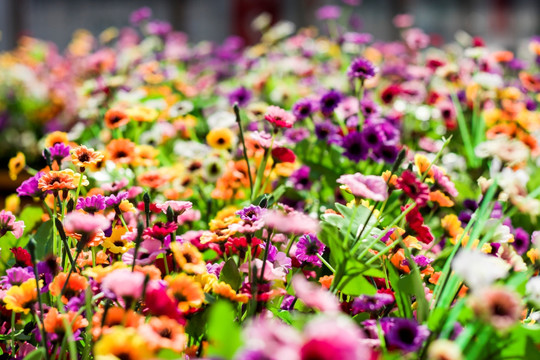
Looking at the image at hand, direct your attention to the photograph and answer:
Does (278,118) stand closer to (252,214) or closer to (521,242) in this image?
(252,214)

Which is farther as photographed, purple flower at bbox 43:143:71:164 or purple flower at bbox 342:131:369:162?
purple flower at bbox 342:131:369:162

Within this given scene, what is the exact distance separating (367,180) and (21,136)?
102 inches

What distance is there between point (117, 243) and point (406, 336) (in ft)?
1.22

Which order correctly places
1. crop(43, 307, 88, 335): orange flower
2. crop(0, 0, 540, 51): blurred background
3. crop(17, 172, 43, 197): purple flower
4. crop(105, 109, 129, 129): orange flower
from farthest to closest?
crop(0, 0, 540, 51): blurred background → crop(105, 109, 129, 129): orange flower → crop(17, 172, 43, 197): purple flower → crop(43, 307, 88, 335): orange flower

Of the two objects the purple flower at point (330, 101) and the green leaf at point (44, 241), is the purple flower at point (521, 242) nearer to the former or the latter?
the purple flower at point (330, 101)

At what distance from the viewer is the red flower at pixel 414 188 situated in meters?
0.58

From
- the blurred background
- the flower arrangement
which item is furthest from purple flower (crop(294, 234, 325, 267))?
the blurred background

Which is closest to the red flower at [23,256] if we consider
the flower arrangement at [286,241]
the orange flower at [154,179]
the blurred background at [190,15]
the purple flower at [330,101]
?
the flower arrangement at [286,241]

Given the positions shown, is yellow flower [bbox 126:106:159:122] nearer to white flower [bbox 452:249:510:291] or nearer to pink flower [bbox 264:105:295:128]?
pink flower [bbox 264:105:295:128]

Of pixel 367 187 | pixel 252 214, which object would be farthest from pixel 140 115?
pixel 367 187

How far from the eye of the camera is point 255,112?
3.91ft

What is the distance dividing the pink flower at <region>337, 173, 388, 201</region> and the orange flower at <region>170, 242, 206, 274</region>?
0.56 ft

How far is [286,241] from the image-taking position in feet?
2.60

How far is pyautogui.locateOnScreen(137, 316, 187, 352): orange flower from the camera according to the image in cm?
41
